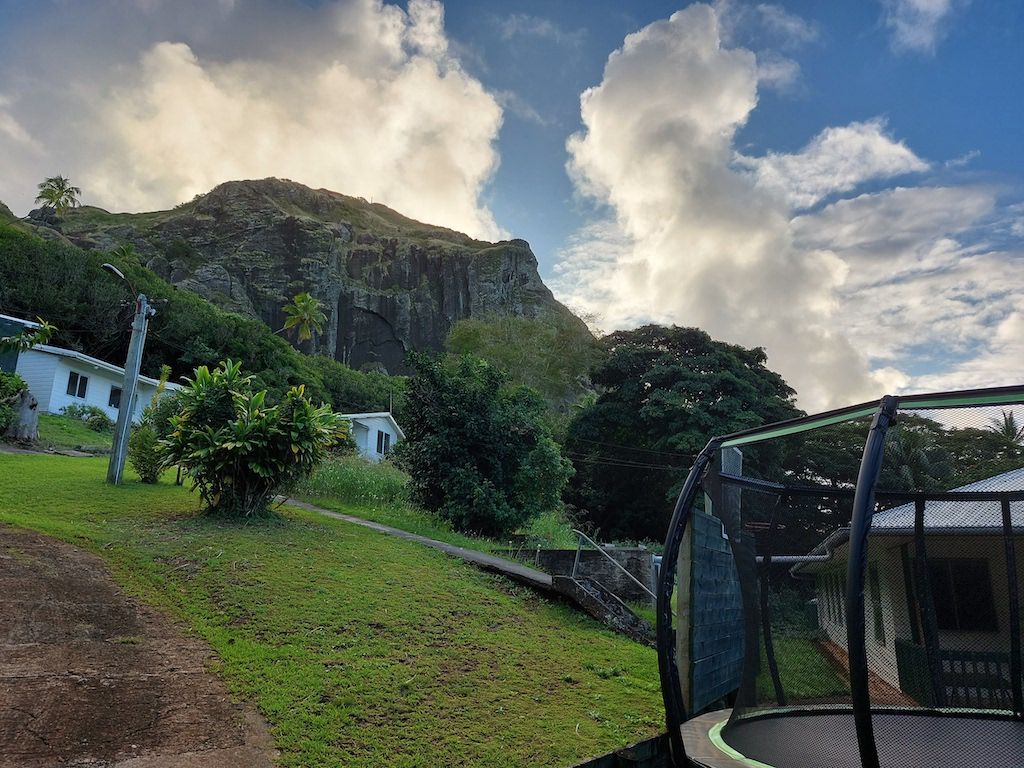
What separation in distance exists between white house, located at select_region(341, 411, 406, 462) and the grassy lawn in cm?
1693

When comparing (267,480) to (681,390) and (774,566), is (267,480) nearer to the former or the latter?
(774,566)

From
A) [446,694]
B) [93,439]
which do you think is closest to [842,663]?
[446,694]

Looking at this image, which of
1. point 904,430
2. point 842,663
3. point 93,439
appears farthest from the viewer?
point 93,439

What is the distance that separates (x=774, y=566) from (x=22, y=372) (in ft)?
77.2

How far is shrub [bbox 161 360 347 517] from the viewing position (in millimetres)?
8438

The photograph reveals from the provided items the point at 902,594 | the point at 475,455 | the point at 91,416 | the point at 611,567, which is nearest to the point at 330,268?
the point at 91,416

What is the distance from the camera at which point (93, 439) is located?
1769cm

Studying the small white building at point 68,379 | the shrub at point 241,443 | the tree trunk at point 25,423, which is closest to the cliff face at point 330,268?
the small white building at point 68,379

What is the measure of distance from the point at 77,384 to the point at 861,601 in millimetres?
24985

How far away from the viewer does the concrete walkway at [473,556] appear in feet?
25.2

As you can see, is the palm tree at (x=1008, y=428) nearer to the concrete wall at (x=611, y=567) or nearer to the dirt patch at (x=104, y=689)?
the dirt patch at (x=104, y=689)

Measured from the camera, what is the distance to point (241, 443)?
8.23m

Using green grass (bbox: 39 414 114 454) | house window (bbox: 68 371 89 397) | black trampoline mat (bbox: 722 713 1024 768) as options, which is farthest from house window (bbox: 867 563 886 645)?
house window (bbox: 68 371 89 397)

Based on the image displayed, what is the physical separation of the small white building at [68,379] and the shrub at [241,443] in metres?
12.5
